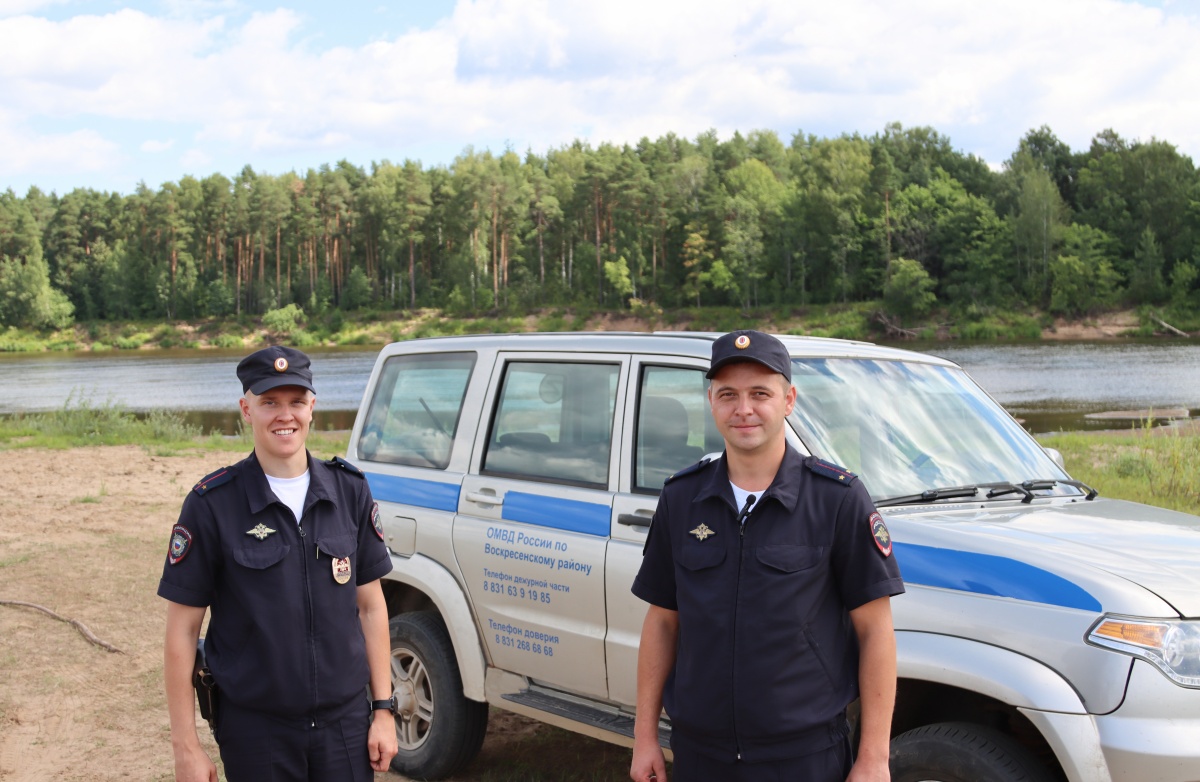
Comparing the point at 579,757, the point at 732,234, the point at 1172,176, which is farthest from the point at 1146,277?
the point at 579,757

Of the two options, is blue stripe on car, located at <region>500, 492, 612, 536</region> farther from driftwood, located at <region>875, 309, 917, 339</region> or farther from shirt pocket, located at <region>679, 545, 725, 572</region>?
driftwood, located at <region>875, 309, 917, 339</region>

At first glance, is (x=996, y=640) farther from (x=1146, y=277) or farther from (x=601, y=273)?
(x=601, y=273)

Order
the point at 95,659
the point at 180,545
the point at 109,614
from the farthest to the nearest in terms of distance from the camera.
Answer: the point at 109,614 → the point at 95,659 → the point at 180,545

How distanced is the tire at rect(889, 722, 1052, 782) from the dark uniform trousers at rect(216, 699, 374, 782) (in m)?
1.66

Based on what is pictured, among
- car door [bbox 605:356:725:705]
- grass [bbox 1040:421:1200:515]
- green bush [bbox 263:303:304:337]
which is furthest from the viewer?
green bush [bbox 263:303:304:337]

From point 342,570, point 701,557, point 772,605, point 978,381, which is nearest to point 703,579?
point 701,557

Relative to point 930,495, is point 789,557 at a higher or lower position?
higher

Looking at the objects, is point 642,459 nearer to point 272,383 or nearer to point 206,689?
point 272,383

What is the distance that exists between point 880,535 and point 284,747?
1.68 m

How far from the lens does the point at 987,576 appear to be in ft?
11.2

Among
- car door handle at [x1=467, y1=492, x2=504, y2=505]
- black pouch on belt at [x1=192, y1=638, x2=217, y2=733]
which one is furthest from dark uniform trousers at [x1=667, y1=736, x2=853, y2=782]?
car door handle at [x1=467, y1=492, x2=504, y2=505]

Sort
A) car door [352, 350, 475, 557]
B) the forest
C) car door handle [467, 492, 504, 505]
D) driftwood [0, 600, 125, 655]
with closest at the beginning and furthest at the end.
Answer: car door handle [467, 492, 504, 505] < car door [352, 350, 475, 557] < driftwood [0, 600, 125, 655] < the forest

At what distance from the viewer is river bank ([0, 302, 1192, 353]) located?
2840 inches

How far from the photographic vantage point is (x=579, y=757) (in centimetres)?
574
